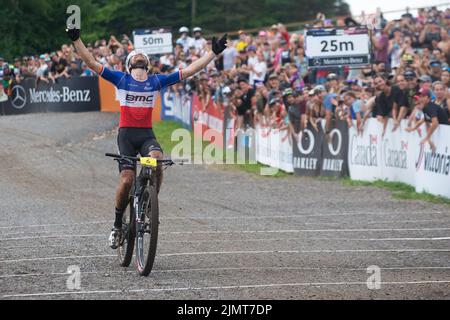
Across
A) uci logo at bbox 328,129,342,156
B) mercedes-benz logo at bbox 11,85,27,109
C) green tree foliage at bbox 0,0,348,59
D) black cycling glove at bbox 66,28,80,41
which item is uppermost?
green tree foliage at bbox 0,0,348,59

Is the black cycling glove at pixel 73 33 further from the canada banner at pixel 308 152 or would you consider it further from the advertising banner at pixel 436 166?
the canada banner at pixel 308 152

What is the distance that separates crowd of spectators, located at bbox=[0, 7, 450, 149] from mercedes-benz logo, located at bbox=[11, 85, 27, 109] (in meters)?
7.15

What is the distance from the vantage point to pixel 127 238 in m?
10.4

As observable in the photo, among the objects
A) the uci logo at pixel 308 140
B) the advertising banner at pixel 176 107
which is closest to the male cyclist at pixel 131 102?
the uci logo at pixel 308 140

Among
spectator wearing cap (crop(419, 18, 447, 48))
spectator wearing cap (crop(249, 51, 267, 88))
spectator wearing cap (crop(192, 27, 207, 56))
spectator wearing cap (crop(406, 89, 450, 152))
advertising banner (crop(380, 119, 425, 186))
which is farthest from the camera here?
spectator wearing cap (crop(192, 27, 207, 56))

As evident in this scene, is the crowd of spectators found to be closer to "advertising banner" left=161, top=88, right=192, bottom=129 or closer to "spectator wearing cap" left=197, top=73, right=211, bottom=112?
"spectator wearing cap" left=197, top=73, right=211, bottom=112

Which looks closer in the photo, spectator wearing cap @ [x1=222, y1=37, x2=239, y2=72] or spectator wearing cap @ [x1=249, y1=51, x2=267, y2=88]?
spectator wearing cap @ [x1=249, y1=51, x2=267, y2=88]

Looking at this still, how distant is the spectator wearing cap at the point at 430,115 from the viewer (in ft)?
55.9

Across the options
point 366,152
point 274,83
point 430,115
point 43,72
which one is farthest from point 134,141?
point 43,72

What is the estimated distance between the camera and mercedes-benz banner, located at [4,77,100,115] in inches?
1543

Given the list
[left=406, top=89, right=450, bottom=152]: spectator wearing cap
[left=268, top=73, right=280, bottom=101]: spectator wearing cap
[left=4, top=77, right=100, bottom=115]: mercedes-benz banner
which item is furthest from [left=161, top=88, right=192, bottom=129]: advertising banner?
[left=406, top=89, right=450, bottom=152]: spectator wearing cap

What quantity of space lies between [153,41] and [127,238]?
22.9m

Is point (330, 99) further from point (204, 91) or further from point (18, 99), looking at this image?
point (18, 99)

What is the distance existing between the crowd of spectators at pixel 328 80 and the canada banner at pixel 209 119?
0.18 meters
